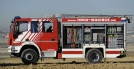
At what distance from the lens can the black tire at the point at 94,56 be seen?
17281mm

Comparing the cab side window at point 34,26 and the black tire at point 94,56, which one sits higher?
the cab side window at point 34,26

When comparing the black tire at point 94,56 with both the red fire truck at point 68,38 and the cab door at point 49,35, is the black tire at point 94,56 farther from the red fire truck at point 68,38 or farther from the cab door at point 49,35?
the cab door at point 49,35

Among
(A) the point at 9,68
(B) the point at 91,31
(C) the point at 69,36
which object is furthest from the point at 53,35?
(A) the point at 9,68

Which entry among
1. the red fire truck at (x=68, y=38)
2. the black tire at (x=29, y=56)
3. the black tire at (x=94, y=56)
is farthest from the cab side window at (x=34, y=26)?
the black tire at (x=94, y=56)

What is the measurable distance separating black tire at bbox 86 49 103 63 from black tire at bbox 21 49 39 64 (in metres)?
2.88

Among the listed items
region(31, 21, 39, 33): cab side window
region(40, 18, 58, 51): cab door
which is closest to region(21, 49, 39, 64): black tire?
region(40, 18, 58, 51): cab door

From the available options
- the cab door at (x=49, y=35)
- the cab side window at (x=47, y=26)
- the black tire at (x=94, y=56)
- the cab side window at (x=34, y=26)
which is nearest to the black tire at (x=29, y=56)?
the cab door at (x=49, y=35)

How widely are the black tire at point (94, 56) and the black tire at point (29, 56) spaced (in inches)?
113

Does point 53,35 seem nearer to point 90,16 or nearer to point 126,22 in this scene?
point 90,16

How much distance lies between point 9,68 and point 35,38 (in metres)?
2.89

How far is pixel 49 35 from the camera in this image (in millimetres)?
17188

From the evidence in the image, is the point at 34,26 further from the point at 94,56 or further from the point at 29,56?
the point at 94,56

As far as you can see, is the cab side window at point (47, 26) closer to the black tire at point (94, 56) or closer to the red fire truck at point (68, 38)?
the red fire truck at point (68, 38)

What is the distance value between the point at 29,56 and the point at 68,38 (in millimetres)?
2386
